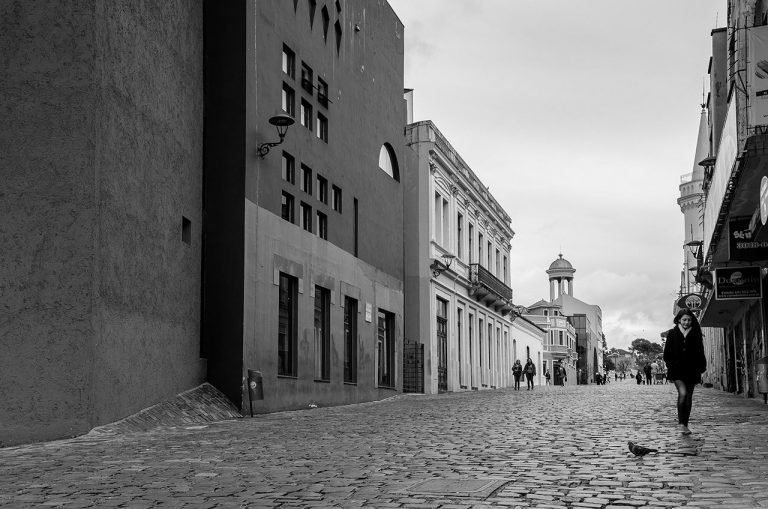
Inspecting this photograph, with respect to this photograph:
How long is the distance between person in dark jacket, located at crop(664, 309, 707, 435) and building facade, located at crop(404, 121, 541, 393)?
80.5ft

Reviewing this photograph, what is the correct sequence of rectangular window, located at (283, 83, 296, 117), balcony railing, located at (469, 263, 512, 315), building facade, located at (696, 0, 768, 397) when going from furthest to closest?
balcony railing, located at (469, 263, 512, 315), rectangular window, located at (283, 83, 296, 117), building facade, located at (696, 0, 768, 397)

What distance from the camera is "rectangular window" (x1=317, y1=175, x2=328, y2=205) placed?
25.3 m

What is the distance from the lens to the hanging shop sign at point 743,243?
722 inches

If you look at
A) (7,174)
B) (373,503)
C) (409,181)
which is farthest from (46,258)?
(409,181)

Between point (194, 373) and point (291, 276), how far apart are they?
4371mm

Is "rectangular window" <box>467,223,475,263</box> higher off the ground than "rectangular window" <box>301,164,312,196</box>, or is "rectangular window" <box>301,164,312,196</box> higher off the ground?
"rectangular window" <box>467,223,475,263</box>

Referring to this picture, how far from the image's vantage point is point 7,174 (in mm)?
14102

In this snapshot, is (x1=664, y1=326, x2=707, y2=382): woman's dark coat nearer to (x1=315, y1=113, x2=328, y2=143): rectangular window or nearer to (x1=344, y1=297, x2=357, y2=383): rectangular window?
(x1=315, y1=113, x2=328, y2=143): rectangular window

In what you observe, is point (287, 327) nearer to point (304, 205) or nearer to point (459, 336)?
point (304, 205)

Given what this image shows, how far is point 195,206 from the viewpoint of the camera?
19.8m

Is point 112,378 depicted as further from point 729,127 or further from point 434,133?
point 434,133

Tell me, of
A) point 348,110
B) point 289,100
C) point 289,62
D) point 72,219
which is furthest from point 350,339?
point 72,219

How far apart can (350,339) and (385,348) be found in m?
4.03

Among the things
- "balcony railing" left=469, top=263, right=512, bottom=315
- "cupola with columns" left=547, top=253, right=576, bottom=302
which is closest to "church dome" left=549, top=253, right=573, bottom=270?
"cupola with columns" left=547, top=253, right=576, bottom=302
